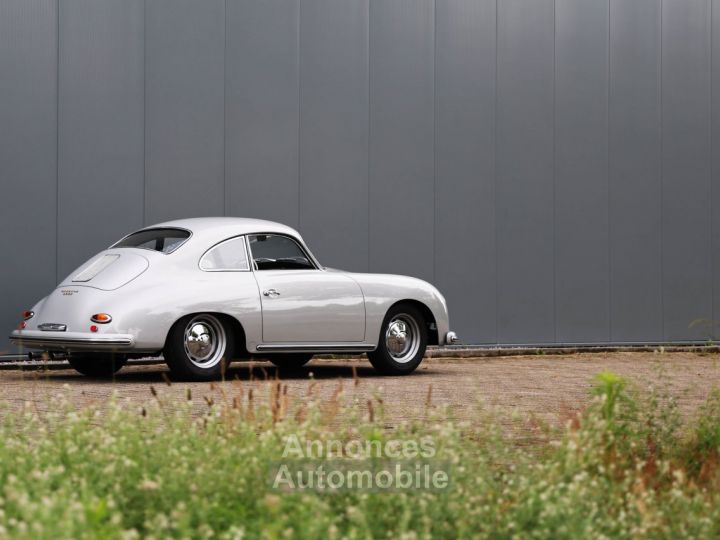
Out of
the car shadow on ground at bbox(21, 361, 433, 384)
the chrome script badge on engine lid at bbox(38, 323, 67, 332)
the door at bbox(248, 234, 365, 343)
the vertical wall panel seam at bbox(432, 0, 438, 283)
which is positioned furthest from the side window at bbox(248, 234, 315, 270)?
the vertical wall panel seam at bbox(432, 0, 438, 283)

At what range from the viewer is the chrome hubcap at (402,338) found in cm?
1092

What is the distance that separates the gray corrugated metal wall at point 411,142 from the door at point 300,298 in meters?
2.81

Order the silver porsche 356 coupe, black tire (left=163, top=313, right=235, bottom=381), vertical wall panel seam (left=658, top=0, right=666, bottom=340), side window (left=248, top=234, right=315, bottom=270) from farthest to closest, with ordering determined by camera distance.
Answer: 1. vertical wall panel seam (left=658, top=0, right=666, bottom=340)
2. side window (left=248, top=234, right=315, bottom=270)
3. black tire (left=163, top=313, right=235, bottom=381)
4. the silver porsche 356 coupe

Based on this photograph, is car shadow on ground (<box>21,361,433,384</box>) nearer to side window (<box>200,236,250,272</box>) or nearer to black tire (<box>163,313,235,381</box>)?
black tire (<box>163,313,235,381</box>)

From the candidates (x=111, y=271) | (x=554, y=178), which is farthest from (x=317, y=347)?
(x=554, y=178)

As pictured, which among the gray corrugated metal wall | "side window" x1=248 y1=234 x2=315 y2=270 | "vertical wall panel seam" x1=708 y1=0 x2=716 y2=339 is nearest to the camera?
"side window" x1=248 y1=234 x2=315 y2=270

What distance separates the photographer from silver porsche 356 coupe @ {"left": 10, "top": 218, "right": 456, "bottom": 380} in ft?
30.2

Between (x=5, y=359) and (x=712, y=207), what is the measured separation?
10.9 metres

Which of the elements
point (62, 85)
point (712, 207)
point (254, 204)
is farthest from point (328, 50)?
point (712, 207)

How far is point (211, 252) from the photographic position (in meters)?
9.96

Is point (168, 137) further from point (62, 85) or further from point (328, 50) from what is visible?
point (328, 50)

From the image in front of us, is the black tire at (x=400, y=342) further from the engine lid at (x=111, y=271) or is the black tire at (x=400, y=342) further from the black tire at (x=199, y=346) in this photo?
the engine lid at (x=111, y=271)

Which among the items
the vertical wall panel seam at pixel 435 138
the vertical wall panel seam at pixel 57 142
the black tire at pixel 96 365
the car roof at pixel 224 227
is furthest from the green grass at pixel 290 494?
the vertical wall panel seam at pixel 435 138

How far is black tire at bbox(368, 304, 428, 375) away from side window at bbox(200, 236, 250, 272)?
5.12 feet
